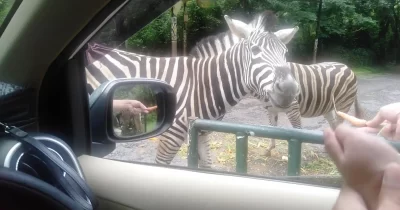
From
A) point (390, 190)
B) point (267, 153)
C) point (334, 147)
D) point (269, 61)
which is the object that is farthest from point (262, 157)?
point (390, 190)

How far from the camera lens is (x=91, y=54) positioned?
1275 mm

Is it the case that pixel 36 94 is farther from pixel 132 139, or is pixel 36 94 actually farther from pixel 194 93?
pixel 194 93

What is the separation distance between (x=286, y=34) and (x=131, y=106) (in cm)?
88

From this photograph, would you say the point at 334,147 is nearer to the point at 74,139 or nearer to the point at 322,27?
the point at 74,139

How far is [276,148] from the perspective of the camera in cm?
170

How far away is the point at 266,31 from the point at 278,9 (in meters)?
0.29

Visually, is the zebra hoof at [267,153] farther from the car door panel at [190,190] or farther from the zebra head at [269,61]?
the zebra head at [269,61]

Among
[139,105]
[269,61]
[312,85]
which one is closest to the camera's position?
[139,105]

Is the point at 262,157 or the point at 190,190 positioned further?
Result: the point at 262,157

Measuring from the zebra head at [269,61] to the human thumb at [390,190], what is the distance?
Answer: 138 centimetres

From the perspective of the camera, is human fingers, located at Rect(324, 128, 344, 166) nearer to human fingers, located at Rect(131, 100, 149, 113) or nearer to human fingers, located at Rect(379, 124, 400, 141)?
human fingers, located at Rect(379, 124, 400, 141)

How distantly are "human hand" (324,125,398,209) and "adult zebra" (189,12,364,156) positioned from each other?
0.92 meters

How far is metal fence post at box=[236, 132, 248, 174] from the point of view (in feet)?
5.40

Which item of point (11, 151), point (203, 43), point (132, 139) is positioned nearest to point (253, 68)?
point (203, 43)
